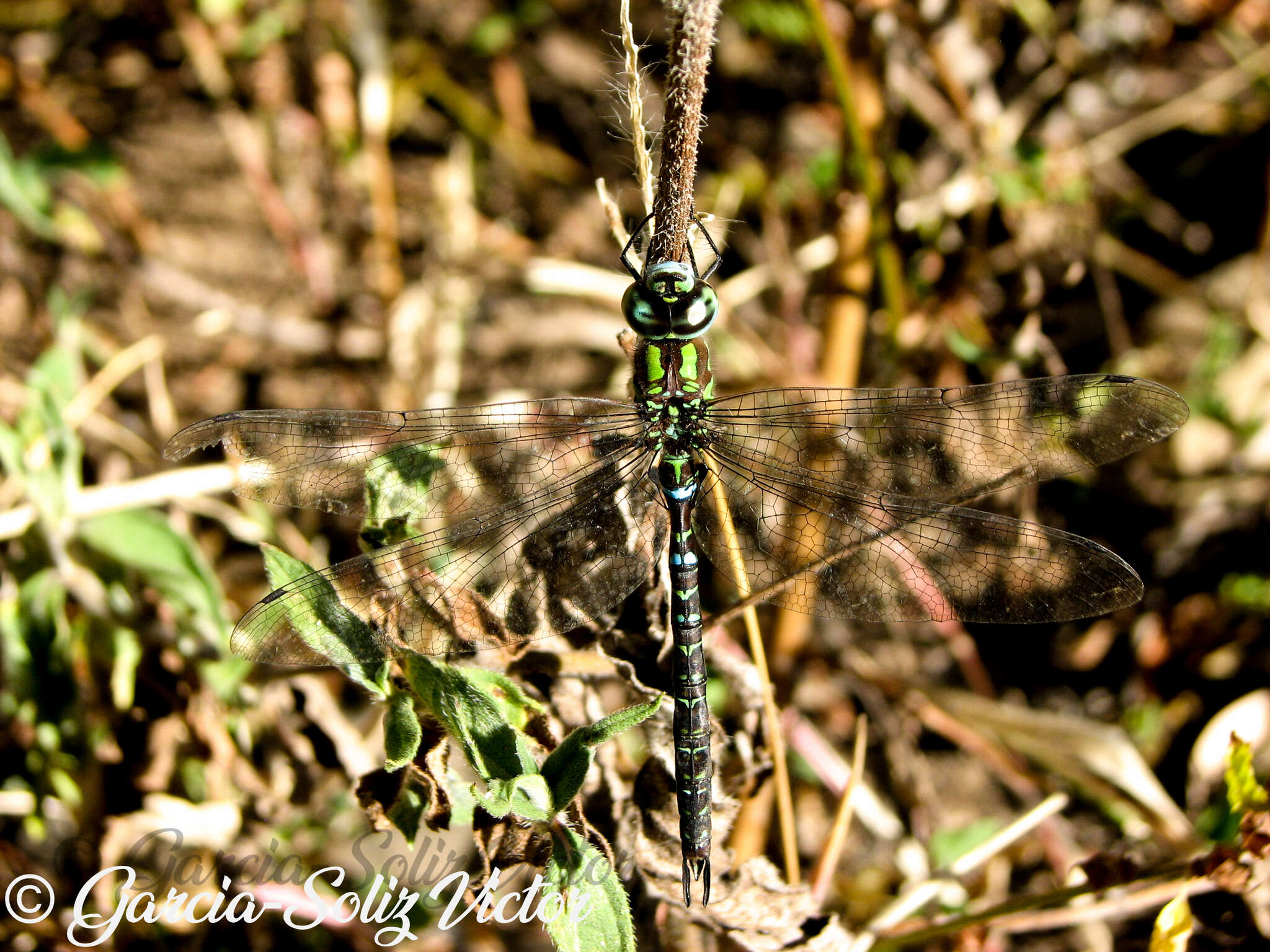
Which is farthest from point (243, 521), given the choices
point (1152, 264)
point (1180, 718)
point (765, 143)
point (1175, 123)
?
point (1175, 123)

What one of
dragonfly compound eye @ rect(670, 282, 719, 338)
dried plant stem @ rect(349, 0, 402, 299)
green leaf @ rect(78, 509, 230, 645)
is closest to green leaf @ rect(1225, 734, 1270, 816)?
dragonfly compound eye @ rect(670, 282, 719, 338)

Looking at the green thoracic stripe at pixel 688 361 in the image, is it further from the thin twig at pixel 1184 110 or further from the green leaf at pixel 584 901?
the thin twig at pixel 1184 110

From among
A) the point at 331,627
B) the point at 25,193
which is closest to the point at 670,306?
the point at 331,627

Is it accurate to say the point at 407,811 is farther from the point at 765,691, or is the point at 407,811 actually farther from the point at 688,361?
the point at 688,361

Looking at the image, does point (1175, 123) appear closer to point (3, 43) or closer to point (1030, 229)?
point (1030, 229)

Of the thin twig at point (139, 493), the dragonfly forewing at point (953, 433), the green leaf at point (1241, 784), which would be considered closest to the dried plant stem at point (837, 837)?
the dragonfly forewing at point (953, 433)

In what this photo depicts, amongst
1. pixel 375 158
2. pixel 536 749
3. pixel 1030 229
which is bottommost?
pixel 536 749

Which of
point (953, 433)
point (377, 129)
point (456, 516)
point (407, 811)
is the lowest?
point (407, 811)

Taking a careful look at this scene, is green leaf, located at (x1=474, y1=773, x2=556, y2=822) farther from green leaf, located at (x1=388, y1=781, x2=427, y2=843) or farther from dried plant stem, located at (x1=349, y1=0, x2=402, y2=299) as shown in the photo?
dried plant stem, located at (x1=349, y1=0, x2=402, y2=299)
